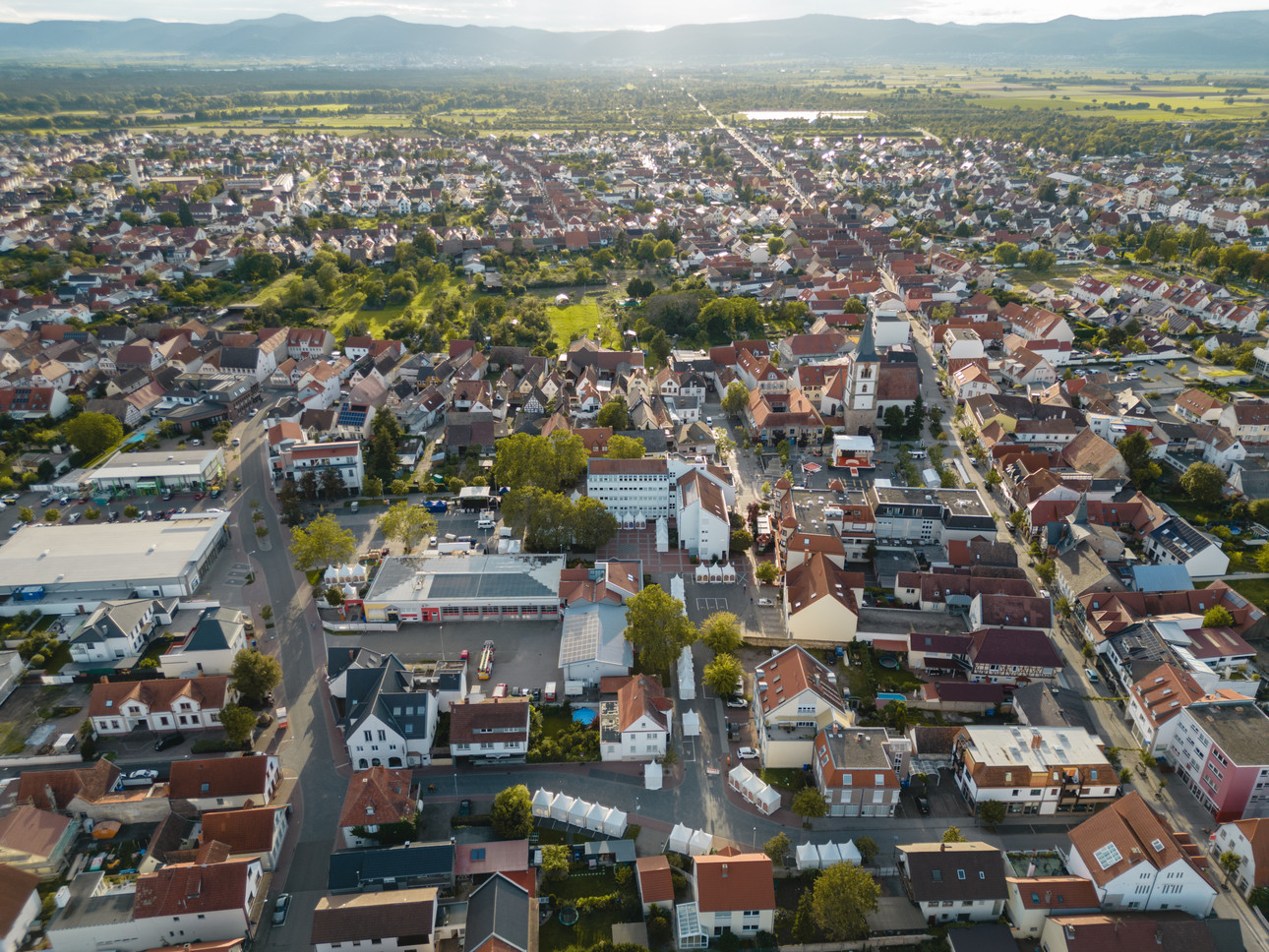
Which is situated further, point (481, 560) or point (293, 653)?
point (481, 560)

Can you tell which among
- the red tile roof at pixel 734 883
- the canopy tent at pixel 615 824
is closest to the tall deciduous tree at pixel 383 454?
the canopy tent at pixel 615 824

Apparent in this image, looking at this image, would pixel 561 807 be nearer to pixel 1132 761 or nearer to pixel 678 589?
pixel 678 589

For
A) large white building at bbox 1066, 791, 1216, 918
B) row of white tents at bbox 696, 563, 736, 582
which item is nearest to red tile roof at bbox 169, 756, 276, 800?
row of white tents at bbox 696, 563, 736, 582

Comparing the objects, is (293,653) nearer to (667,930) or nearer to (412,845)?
(412,845)

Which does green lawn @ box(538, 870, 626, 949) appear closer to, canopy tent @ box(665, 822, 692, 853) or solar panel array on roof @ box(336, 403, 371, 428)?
canopy tent @ box(665, 822, 692, 853)

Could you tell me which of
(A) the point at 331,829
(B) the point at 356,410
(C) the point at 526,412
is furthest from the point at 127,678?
(C) the point at 526,412

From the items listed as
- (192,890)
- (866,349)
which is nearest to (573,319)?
(866,349)
